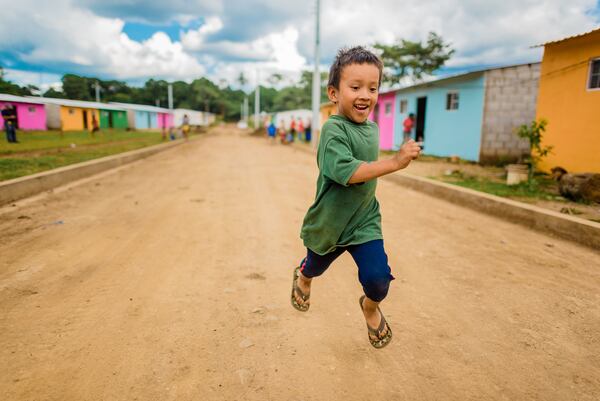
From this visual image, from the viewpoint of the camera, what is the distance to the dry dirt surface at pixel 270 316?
84.6 inches

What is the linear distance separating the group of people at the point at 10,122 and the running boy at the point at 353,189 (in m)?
9.26

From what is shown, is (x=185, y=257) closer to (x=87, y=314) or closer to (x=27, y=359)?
(x=87, y=314)

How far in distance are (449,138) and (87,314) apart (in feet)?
51.2

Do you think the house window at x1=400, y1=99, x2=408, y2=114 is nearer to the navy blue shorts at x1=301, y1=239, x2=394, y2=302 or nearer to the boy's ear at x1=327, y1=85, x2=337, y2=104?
the boy's ear at x1=327, y1=85, x2=337, y2=104

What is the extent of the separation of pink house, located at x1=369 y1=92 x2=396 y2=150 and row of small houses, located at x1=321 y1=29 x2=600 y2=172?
5cm

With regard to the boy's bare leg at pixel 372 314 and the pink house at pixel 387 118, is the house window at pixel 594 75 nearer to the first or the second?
the boy's bare leg at pixel 372 314

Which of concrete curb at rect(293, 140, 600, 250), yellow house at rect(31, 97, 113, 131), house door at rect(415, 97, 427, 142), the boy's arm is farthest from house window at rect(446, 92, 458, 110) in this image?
yellow house at rect(31, 97, 113, 131)

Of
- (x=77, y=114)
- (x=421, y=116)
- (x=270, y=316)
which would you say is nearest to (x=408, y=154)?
(x=270, y=316)

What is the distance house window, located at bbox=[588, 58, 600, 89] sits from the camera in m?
8.85

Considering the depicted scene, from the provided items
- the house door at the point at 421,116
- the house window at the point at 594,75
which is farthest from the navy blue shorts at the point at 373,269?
the house door at the point at 421,116

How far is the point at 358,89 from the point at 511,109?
45.9 feet

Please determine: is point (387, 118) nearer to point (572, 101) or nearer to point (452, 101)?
point (452, 101)

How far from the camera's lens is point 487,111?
14.1 metres

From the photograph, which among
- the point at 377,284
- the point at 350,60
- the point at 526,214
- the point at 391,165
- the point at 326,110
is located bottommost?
the point at 526,214
